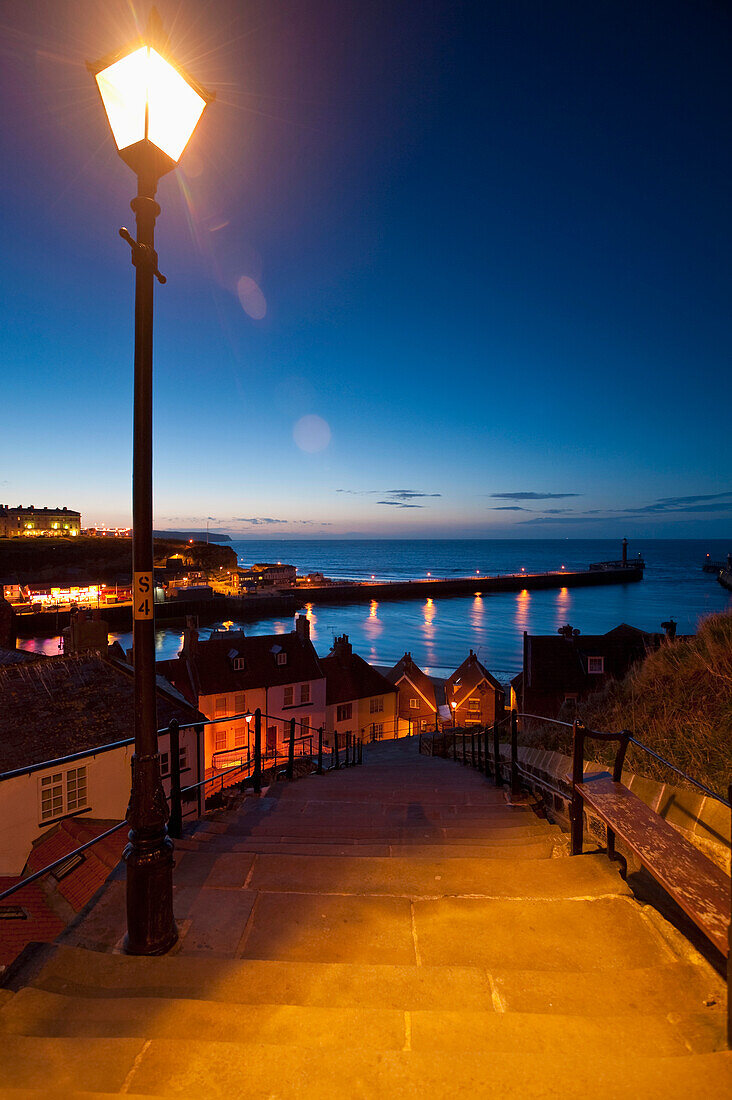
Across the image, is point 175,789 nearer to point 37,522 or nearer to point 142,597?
point 142,597

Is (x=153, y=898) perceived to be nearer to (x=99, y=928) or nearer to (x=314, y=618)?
(x=99, y=928)

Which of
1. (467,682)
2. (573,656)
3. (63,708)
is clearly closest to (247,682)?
(467,682)

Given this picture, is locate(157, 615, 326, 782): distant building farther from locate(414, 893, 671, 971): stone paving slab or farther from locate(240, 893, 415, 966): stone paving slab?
locate(414, 893, 671, 971): stone paving slab

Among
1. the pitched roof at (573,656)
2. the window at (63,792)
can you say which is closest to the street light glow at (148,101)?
the window at (63,792)

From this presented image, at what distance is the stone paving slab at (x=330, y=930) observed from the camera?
10.3 ft

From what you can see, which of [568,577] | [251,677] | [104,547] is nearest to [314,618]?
[251,677]

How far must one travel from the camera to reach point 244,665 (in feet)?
97.9

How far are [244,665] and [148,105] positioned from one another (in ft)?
93.8

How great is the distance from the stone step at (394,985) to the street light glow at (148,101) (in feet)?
16.2

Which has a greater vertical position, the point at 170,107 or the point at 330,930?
the point at 170,107

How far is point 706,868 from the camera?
10.0 ft

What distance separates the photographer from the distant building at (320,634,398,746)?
3225cm

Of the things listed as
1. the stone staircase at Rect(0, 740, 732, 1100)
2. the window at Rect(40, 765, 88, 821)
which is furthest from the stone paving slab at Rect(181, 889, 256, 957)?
the window at Rect(40, 765, 88, 821)

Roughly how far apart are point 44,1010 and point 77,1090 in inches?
27.5
